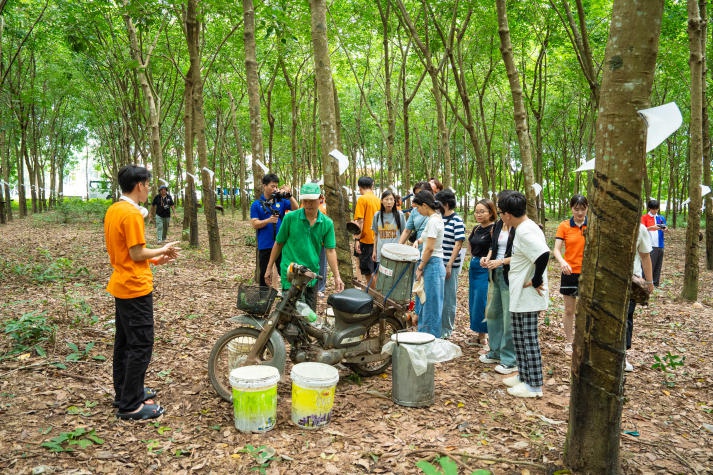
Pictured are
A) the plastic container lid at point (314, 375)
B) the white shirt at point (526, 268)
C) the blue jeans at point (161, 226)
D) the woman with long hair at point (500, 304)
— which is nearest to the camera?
the plastic container lid at point (314, 375)

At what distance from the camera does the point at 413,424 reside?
13.1 ft

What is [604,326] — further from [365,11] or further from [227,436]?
[365,11]

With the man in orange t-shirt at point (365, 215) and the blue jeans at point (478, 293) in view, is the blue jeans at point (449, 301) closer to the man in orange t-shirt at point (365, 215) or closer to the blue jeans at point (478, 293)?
the blue jeans at point (478, 293)

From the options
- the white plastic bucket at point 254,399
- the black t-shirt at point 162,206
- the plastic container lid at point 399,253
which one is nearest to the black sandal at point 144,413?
the white plastic bucket at point 254,399

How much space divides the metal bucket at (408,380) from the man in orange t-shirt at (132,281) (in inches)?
81.2

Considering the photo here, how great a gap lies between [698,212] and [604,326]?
735cm

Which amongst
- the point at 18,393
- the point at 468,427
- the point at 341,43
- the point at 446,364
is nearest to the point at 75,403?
the point at 18,393

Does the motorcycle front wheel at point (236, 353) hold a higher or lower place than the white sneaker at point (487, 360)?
higher

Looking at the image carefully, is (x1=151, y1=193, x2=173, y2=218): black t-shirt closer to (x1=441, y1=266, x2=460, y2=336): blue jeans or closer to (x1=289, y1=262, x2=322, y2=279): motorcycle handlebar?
(x1=441, y1=266, x2=460, y2=336): blue jeans

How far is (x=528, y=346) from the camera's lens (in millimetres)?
4531

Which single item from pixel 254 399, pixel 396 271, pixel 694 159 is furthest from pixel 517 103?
pixel 254 399

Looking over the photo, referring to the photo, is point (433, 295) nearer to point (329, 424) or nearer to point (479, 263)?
point (479, 263)

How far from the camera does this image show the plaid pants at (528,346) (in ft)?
14.8

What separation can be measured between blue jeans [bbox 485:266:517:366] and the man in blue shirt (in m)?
3.02
